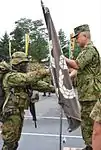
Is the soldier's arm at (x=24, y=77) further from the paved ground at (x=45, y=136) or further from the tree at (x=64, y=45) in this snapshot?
the tree at (x=64, y=45)

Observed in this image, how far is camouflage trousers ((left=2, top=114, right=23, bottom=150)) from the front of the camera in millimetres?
4840

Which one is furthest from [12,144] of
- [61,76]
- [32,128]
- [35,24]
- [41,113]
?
[35,24]

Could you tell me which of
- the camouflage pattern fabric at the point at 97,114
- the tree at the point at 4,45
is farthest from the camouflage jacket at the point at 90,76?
the tree at the point at 4,45

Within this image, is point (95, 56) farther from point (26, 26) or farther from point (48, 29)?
point (26, 26)

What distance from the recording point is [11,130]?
4.84 m

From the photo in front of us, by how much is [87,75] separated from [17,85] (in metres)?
0.85

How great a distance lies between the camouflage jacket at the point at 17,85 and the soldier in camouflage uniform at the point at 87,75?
0.47m

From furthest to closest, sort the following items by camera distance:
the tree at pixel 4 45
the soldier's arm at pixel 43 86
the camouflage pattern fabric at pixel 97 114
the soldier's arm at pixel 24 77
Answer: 1. the tree at pixel 4 45
2. the soldier's arm at pixel 43 86
3. the soldier's arm at pixel 24 77
4. the camouflage pattern fabric at pixel 97 114

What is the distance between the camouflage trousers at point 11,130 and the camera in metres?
4.84

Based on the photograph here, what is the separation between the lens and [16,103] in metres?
4.87

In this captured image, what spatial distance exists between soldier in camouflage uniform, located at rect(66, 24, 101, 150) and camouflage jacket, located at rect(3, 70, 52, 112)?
0.47 m

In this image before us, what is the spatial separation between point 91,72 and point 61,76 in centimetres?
69

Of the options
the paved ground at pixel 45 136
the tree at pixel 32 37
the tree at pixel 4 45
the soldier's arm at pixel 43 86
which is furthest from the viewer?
the tree at pixel 4 45

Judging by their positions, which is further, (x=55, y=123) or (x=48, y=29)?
(x=55, y=123)
